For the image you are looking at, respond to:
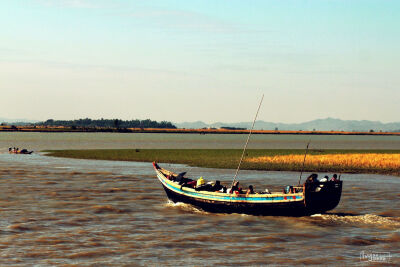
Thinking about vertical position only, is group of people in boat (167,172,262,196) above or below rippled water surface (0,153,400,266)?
above

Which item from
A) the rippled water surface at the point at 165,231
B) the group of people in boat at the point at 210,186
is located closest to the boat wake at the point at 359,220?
the rippled water surface at the point at 165,231

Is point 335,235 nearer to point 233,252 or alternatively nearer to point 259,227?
point 259,227

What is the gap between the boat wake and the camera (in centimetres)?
2711

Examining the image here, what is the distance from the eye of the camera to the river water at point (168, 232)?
66.5ft

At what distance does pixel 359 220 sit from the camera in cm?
2816

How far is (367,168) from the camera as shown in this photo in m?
58.8

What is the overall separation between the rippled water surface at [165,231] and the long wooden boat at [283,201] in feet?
1.66

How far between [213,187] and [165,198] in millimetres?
5351

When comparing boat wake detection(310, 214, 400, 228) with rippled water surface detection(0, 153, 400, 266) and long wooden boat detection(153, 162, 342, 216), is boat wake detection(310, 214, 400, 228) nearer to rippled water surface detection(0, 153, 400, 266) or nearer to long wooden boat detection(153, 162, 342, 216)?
rippled water surface detection(0, 153, 400, 266)

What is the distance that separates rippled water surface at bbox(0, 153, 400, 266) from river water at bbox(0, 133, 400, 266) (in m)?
0.04

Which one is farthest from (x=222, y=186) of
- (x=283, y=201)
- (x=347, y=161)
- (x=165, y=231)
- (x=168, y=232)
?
(x=347, y=161)

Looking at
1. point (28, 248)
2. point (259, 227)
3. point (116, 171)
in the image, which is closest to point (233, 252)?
point (259, 227)

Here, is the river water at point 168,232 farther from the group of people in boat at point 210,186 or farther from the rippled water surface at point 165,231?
the group of people in boat at point 210,186

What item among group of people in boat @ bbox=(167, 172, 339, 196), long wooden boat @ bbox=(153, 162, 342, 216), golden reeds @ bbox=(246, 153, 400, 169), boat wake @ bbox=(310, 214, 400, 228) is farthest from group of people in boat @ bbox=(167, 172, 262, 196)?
golden reeds @ bbox=(246, 153, 400, 169)
